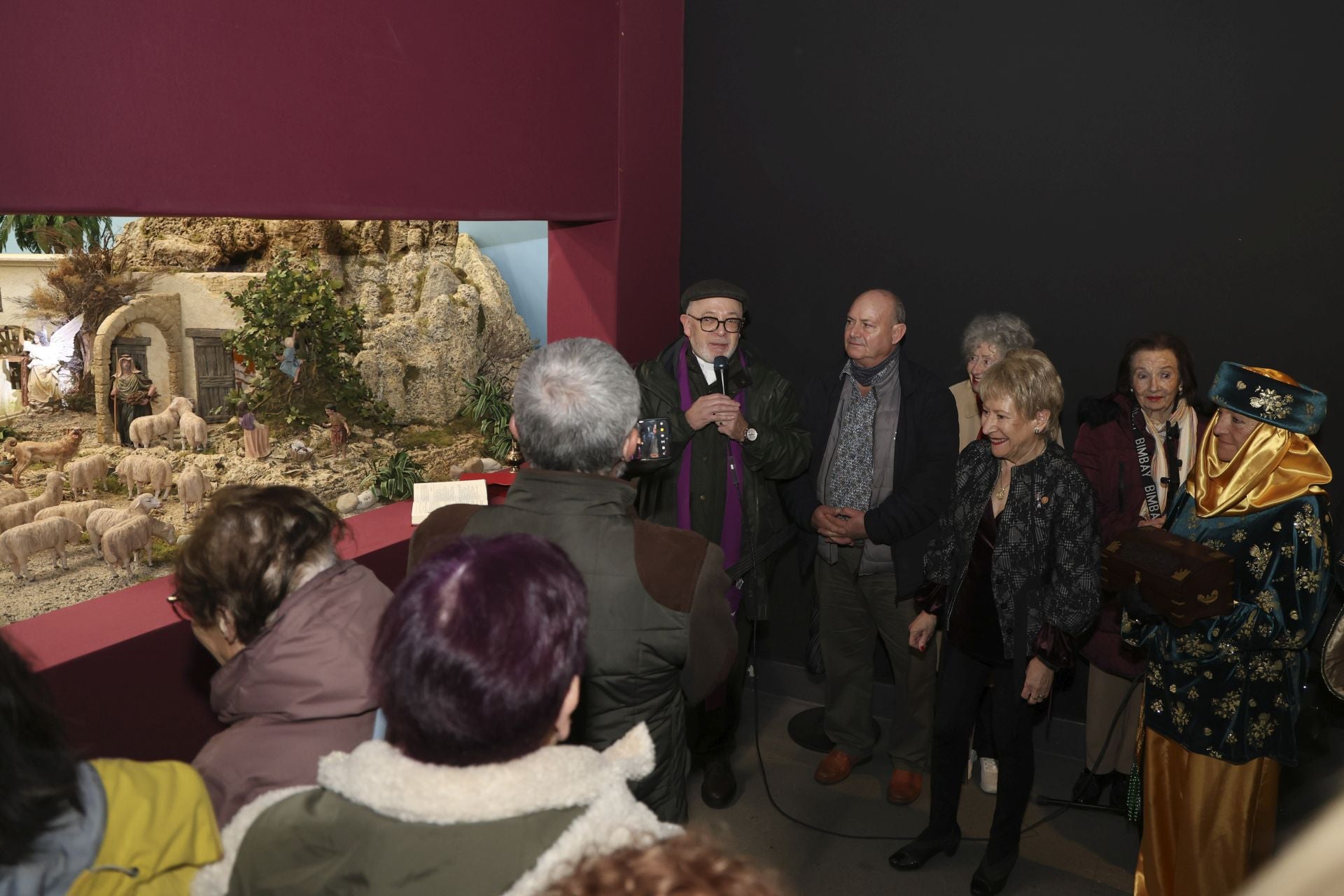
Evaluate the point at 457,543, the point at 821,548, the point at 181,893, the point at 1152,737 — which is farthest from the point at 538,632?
the point at 821,548

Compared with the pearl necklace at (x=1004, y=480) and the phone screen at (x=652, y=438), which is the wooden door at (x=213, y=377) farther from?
the pearl necklace at (x=1004, y=480)

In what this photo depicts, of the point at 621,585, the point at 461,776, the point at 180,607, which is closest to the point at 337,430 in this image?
the point at 180,607

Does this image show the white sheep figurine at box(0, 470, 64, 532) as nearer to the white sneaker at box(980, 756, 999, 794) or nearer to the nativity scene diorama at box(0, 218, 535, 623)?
the nativity scene diorama at box(0, 218, 535, 623)

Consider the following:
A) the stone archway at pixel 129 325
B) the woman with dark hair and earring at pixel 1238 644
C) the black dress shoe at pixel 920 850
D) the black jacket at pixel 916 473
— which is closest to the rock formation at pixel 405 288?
the stone archway at pixel 129 325

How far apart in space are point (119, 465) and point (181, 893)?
5.71 ft

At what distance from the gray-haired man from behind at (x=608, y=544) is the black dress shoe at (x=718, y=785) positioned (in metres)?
1.73

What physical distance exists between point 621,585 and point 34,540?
1.51m

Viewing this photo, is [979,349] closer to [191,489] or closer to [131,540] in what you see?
[191,489]

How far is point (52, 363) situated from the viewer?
97.7 inches

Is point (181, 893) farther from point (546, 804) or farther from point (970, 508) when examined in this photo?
point (970, 508)

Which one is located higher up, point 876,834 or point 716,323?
point 716,323

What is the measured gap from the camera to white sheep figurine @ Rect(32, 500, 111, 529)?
8.00 feet

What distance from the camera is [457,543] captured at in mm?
1166

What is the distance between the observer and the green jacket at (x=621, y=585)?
6.26 ft
